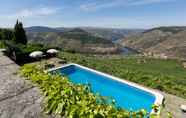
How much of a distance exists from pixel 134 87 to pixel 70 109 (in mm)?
10098

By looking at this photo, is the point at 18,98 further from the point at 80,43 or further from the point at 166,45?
the point at 166,45

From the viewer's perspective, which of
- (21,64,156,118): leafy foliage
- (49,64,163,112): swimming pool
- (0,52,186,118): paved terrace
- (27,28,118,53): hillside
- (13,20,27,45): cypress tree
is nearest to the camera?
(21,64,156,118): leafy foliage

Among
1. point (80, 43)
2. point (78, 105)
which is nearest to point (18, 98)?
point (78, 105)

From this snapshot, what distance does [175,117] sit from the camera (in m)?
9.45

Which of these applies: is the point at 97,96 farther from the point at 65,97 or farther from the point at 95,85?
the point at 95,85

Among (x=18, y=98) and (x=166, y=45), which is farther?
(x=166, y=45)

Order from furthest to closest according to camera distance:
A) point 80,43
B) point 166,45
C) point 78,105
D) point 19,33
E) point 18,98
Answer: point 80,43 → point 166,45 → point 19,33 → point 18,98 → point 78,105

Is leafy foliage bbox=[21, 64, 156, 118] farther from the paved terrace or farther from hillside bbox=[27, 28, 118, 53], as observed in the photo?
hillside bbox=[27, 28, 118, 53]

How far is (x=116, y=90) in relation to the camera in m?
13.9

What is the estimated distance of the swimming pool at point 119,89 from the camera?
38.1ft

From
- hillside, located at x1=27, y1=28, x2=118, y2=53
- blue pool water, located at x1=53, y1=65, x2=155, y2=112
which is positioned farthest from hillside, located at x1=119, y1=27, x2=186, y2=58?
blue pool water, located at x1=53, y1=65, x2=155, y2=112

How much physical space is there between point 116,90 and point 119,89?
31cm

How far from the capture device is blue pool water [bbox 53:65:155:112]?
11.7m

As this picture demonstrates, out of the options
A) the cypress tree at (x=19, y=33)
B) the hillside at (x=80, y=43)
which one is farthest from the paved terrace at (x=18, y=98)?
the hillside at (x=80, y=43)
